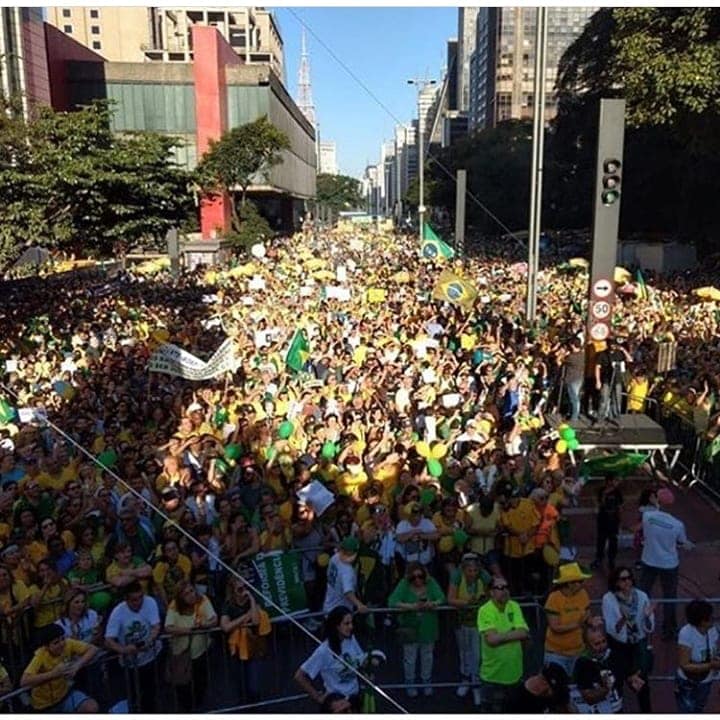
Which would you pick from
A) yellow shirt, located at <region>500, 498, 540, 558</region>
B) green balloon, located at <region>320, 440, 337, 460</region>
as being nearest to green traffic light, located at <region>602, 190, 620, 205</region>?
green balloon, located at <region>320, 440, 337, 460</region>

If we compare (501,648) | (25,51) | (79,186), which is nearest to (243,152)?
(25,51)

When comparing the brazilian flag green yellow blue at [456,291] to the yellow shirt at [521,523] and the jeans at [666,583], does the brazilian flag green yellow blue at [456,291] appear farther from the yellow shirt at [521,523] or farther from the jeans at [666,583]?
the jeans at [666,583]

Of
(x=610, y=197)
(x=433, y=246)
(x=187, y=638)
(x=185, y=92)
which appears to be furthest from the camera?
(x=185, y=92)

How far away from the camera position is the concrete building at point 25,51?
52213mm

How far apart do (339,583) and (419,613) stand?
649 millimetres

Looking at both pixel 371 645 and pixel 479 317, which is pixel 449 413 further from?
pixel 479 317

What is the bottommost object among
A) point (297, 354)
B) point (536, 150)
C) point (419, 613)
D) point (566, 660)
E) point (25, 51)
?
point (566, 660)

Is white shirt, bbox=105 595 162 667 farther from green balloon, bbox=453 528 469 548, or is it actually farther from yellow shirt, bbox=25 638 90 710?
green balloon, bbox=453 528 469 548

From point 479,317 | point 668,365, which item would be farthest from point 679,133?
point 668,365

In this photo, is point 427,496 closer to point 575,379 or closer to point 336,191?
point 575,379

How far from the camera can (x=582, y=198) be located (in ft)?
171

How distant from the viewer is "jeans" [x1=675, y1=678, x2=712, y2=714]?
219 inches

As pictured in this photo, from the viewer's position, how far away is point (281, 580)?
6.78 meters

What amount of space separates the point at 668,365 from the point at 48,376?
10.7 metres
